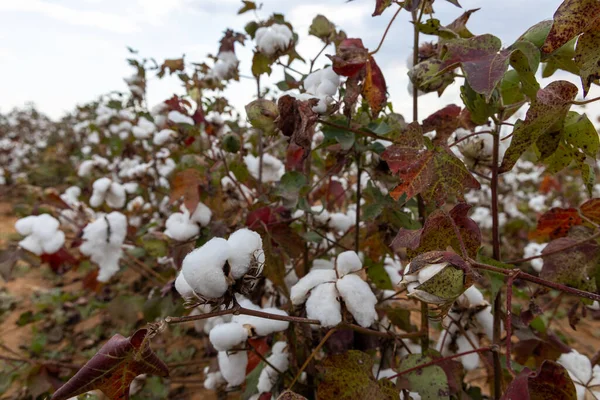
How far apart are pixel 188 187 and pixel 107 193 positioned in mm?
624

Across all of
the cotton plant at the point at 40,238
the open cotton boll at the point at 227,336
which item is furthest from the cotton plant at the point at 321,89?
the cotton plant at the point at 40,238

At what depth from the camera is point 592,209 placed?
2.32 ft

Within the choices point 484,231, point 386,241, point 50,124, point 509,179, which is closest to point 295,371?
point 386,241

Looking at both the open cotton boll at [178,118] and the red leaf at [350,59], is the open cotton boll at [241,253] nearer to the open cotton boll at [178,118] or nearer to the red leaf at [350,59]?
the red leaf at [350,59]

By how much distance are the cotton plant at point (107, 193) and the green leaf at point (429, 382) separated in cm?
120

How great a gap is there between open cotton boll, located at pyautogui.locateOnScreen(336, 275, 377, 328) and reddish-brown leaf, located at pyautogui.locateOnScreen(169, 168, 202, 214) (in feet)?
1.62

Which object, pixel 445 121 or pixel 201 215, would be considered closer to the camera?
pixel 445 121

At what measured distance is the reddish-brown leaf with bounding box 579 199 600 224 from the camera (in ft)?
2.28

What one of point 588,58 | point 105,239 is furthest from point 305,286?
point 105,239

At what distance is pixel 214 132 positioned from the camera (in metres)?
1.45

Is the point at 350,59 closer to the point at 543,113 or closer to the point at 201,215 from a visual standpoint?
the point at 543,113

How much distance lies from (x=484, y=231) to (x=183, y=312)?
2857mm

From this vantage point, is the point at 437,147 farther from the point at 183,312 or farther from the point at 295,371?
the point at 183,312

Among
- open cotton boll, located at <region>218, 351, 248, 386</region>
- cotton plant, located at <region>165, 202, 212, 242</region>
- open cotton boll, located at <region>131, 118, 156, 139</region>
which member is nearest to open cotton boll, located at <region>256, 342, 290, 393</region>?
open cotton boll, located at <region>218, 351, 248, 386</region>
